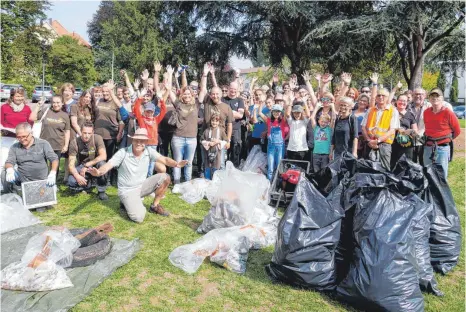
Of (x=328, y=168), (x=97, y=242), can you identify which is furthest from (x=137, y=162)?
(x=328, y=168)

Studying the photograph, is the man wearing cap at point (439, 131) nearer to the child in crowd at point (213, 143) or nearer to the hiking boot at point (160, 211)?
the child in crowd at point (213, 143)

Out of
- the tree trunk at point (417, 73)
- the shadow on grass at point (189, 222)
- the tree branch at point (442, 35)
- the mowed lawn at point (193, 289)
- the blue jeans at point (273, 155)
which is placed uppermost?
the tree branch at point (442, 35)

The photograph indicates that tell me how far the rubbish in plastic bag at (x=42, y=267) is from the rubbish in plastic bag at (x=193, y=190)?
2409 millimetres

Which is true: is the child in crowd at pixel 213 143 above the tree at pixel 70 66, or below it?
below

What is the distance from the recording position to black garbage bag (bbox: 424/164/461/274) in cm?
348

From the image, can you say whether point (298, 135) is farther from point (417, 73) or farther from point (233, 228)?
point (417, 73)

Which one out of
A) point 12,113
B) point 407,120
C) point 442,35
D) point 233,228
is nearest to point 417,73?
point 442,35

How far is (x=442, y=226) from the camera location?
3484 mm

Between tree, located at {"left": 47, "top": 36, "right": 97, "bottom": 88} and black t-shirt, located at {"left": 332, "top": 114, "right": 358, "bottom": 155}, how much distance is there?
107 feet

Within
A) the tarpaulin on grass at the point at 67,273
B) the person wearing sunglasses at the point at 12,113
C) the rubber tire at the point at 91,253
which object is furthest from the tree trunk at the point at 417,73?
the rubber tire at the point at 91,253

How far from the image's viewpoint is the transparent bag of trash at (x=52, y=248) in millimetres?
3156

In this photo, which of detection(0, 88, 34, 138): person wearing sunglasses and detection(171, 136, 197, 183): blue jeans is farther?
detection(171, 136, 197, 183): blue jeans

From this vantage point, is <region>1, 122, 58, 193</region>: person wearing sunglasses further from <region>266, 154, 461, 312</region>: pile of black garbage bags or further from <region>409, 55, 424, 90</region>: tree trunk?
<region>409, 55, 424, 90</region>: tree trunk

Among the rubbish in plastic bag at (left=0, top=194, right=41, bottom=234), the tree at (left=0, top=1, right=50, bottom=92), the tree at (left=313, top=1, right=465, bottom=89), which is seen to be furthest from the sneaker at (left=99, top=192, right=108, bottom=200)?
the tree at (left=0, top=1, right=50, bottom=92)
